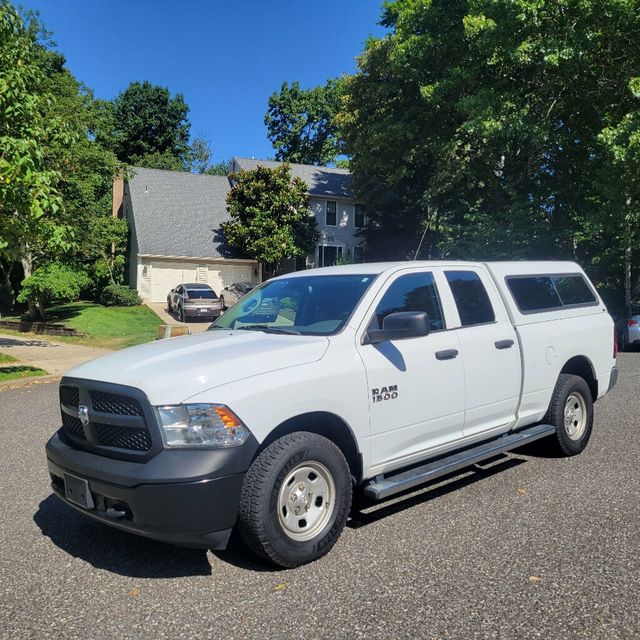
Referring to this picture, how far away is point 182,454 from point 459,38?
21.8 metres

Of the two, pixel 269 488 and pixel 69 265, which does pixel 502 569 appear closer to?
pixel 269 488

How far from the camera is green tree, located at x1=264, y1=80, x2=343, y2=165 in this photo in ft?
182

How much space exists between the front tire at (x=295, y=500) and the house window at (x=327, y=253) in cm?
3386

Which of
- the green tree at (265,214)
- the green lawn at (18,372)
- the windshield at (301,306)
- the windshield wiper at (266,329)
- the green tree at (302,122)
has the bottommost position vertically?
the green lawn at (18,372)

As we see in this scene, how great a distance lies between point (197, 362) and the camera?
3.63 meters

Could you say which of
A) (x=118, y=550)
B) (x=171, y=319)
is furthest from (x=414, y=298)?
(x=171, y=319)

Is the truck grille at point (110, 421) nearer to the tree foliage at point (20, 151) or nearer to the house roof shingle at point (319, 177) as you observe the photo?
the tree foliage at point (20, 151)

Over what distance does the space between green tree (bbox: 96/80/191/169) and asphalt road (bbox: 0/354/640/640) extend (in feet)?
180

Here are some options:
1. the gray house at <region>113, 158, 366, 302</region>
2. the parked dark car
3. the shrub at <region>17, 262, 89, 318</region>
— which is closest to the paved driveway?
the gray house at <region>113, 158, 366, 302</region>

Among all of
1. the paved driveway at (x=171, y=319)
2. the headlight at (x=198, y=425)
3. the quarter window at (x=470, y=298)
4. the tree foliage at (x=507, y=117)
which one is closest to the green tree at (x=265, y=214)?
the tree foliage at (x=507, y=117)

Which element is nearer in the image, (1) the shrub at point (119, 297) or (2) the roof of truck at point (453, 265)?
(2) the roof of truck at point (453, 265)

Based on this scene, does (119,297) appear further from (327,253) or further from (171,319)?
(327,253)

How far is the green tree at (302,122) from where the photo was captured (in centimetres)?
5541

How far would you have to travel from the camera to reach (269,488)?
3.40 metres
